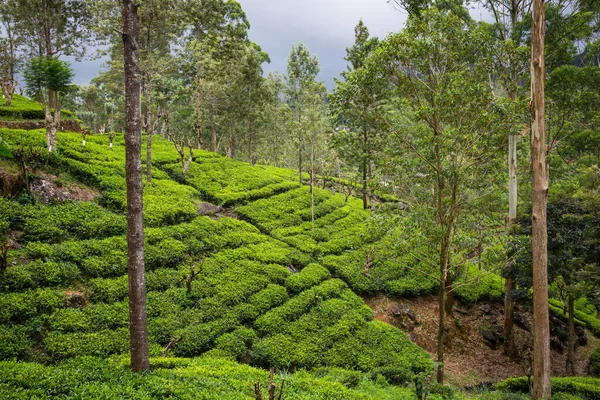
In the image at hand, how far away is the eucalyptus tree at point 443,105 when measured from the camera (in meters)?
10.9

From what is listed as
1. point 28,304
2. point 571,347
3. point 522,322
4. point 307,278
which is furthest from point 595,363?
point 28,304

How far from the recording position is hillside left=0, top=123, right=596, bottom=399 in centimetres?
898

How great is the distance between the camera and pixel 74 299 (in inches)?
445

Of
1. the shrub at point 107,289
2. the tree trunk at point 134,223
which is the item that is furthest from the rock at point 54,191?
the tree trunk at point 134,223

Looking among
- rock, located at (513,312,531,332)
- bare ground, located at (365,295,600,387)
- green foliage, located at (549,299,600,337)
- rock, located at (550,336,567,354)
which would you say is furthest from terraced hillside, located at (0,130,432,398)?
green foliage, located at (549,299,600,337)

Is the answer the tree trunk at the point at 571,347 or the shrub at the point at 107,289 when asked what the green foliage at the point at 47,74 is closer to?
the shrub at the point at 107,289

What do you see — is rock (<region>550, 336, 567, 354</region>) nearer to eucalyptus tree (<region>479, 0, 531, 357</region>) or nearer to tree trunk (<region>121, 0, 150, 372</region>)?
eucalyptus tree (<region>479, 0, 531, 357</region>)

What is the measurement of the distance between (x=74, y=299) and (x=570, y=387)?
54.8 ft

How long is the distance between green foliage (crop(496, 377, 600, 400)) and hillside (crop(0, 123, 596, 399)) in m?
3.13

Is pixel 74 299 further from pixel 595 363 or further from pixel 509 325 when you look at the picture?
pixel 595 363

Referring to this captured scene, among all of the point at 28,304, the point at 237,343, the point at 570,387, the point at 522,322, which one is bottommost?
the point at 522,322

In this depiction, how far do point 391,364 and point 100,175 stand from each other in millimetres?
17872

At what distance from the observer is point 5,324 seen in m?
9.55

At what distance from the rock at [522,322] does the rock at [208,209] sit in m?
18.8
